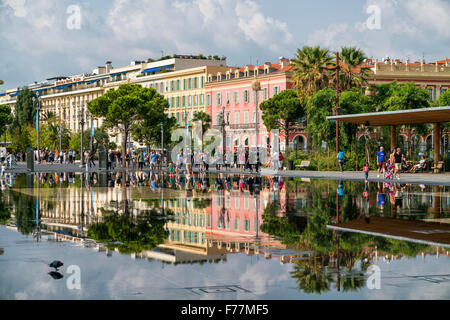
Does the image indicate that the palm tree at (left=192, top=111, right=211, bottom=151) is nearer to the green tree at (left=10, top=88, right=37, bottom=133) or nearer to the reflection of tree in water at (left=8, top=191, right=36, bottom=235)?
the green tree at (left=10, top=88, right=37, bottom=133)

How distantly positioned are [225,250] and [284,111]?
70310mm

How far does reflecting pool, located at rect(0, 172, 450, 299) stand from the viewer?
27.9 ft

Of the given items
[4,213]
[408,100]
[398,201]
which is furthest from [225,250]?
[408,100]

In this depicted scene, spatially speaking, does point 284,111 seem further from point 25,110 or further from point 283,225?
point 25,110

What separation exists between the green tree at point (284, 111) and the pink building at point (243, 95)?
2.59 m

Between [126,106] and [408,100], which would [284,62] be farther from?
[408,100]

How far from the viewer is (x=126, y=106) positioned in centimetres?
8488

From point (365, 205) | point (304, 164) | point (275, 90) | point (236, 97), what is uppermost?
point (236, 97)

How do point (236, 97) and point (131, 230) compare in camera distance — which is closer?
point (131, 230)

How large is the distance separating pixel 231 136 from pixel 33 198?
74.4 metres

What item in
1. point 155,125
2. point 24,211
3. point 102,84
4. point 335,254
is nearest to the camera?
point 335,254

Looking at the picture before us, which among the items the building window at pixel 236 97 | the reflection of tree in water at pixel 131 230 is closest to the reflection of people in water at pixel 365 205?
the reflection of tree in water at pixel 131 230

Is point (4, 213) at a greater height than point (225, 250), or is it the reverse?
point (4, 213)

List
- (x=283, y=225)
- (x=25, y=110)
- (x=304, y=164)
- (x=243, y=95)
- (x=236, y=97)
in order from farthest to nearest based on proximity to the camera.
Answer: (x=25, y=110) → (x=236, y=97) → (x=243, y=95) → (x=304, y=164) → (x=283, y=225)
